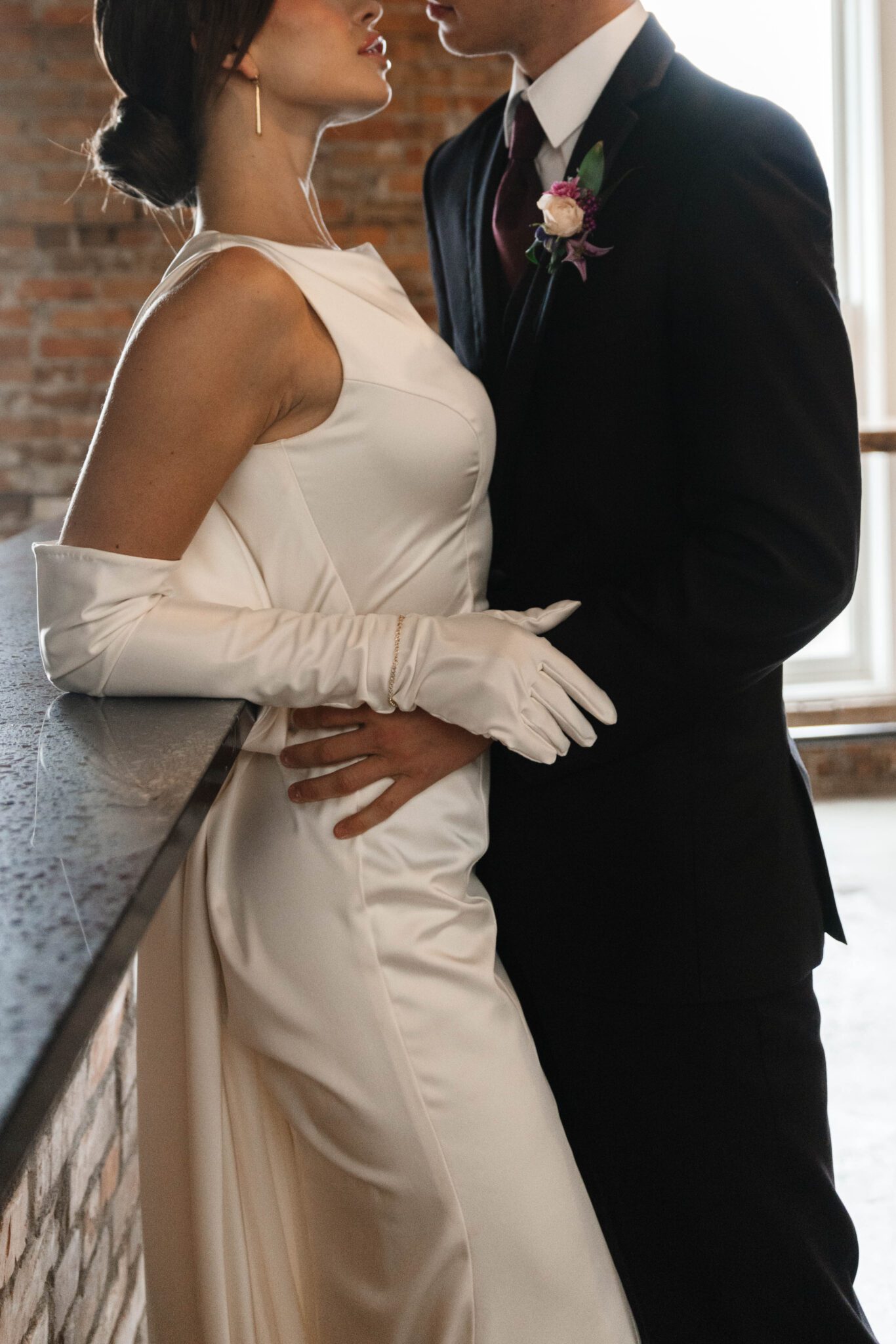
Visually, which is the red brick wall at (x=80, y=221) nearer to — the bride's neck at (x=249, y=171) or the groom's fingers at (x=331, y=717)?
the bride's neck at (x=249, y=171)

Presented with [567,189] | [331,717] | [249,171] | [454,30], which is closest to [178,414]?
[331,717]

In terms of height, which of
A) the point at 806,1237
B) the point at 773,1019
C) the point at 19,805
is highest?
the point at 19,805

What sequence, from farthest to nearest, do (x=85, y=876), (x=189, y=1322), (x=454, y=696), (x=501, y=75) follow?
(x=501, y=75) → (x=189, y=1322) → (x=454, y=696) → (x=85, y=876)

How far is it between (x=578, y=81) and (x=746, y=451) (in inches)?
23.4

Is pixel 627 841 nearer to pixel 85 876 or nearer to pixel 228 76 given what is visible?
pixel 85 876

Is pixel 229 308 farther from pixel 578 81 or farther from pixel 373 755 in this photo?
pixel 578 81

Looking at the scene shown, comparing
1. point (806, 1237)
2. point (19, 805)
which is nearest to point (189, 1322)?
point (806, 1237)

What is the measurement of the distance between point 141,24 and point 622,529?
0.81 meters

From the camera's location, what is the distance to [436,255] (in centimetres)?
197

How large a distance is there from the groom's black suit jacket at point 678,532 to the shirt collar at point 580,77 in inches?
1.7

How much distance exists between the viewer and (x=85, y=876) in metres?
0.72

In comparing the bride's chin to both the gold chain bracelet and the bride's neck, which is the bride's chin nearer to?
the bride's neck

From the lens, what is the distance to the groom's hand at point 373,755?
4.21ft

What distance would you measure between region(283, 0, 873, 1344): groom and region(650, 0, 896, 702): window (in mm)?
3810
